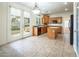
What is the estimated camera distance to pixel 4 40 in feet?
23.5


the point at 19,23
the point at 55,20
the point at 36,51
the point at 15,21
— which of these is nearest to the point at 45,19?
the point at 55,20

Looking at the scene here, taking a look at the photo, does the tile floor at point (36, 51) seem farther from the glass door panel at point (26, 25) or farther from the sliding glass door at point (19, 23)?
the glass door panel at point (26, 25)

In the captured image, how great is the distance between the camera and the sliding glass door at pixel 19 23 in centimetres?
841

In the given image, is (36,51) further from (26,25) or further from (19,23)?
(26,25)

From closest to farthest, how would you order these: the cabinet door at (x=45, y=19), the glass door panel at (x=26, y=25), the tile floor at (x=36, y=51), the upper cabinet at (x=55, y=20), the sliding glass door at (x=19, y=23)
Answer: the tile floor at (x=36, y=51) < the sliding glass door at (x=19, y=23) < the glass door panel at (x=26, y=25) < the upper cabinet at (x=55, y=20) < the cabinet door at (x=45, y=19)

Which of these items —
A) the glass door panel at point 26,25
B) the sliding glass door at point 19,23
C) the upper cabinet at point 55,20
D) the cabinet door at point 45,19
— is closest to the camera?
the sliding glass door at point 19,23

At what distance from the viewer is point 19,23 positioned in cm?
954

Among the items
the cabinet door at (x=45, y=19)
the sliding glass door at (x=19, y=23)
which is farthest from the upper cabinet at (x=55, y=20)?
the sliding glass door at (x=19, y=23)

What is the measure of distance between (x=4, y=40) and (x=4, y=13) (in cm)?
157

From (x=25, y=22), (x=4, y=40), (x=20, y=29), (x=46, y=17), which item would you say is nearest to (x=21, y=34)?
(x=20, y=29)

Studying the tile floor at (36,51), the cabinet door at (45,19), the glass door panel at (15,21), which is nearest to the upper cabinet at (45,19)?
the cabinet door at (45,19)

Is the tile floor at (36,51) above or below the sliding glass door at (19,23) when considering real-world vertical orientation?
below

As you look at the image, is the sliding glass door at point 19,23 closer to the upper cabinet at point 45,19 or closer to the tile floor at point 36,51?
the tile floor at point 36,51

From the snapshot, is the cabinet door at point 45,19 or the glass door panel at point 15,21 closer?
the glass door panel at point 15,21
